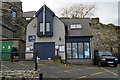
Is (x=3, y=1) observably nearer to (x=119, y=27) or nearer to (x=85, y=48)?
(x=85, y=48)

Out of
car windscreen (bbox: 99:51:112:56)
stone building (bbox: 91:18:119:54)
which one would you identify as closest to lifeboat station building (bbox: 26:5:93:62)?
car windscreen (bbox: 99:51:112:56)

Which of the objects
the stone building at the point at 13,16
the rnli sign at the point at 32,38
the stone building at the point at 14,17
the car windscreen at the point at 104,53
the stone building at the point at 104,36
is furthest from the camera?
the stone building at the point at 104,36

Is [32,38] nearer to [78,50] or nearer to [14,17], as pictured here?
[78,50]

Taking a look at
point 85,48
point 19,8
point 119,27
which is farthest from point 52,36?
point 119,27

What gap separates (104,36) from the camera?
154ft

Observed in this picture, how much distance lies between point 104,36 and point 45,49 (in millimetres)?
31510

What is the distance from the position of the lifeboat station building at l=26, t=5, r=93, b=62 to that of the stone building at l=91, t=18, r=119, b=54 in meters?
26.7

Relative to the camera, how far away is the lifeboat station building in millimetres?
19750

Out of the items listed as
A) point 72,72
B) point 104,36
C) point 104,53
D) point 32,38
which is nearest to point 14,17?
point 32,38

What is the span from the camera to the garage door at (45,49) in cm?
1977

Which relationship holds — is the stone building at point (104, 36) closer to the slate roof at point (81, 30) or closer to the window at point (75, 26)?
the slate roof at point (81, 30)

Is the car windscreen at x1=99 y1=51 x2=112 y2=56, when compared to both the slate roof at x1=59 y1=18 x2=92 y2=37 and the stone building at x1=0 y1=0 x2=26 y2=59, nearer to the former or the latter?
the slate roof at x1=59 y1=18 x2=92 y2=37

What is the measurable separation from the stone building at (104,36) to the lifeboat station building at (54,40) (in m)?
26.7

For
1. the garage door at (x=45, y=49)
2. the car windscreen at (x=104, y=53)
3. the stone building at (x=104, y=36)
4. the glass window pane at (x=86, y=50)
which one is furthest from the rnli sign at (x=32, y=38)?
the stone building at (x=104, y=36)
